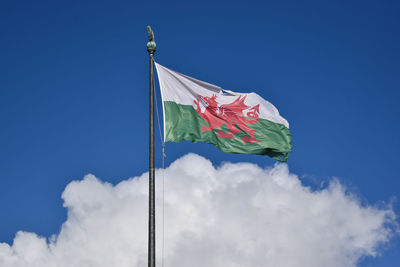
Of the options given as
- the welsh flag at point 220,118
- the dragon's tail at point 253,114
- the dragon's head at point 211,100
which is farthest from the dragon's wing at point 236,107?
the dragon's head at point 211,100

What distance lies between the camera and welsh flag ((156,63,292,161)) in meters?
22.9

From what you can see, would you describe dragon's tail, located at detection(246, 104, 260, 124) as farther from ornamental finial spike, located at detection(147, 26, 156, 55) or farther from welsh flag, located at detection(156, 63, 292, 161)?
ornamental finial spike, located at detection(147, 26, 156, 55)

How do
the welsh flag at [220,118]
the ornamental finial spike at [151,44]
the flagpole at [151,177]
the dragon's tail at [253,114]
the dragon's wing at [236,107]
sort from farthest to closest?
the dragon's tail at [253,114] < the dragon's wing at [236,107] < the welsh flag at [220,118] < the ornamental finial spike at [151,44] < the flagpole at [151,177]

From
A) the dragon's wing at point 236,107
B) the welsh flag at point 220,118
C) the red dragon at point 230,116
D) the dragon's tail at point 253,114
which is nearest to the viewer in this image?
the welsh flag at point 220,118

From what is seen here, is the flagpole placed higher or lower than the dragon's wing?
lower

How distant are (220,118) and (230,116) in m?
0.77

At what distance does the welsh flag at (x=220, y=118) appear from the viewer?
22922 millimetres

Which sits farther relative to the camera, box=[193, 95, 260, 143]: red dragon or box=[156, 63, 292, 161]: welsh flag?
box=[193, 95, 260, 143]: red dragon

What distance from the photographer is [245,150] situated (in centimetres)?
2527

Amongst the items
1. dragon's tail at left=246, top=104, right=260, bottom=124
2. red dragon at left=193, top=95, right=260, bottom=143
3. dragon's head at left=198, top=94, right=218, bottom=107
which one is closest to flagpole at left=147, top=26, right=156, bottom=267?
red dragon at left=193, top=95, right=260, bottom=143

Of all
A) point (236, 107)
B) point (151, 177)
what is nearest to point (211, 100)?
point (236, 107)

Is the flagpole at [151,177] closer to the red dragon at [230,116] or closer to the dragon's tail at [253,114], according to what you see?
the red dragon at [230,116]

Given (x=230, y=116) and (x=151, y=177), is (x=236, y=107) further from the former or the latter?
(x=151, y=177)

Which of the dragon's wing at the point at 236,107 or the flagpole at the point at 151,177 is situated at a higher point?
the dragon's wing at the point at 236,107
